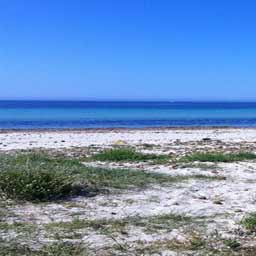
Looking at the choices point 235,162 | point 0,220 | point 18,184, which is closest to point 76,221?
point 0,220

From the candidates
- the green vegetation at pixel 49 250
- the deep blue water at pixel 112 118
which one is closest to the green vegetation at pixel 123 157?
the green vegetation at pixel 49 250

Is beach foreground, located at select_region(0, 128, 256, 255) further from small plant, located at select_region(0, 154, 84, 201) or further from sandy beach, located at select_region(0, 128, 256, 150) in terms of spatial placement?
sandy beach, located at select_region(0, 128, 256, 150)

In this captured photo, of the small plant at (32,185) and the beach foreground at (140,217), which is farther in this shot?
the small plant at (32,185)

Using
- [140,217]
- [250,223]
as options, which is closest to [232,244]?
[250,223]

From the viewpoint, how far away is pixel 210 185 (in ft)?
29.4

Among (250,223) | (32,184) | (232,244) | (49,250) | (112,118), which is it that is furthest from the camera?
(112,118)

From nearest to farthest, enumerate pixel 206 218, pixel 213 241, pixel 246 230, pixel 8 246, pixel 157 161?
pixel 8 246 → pixel 213 241 → pixel 246 230 → pixel 206 218 → pixel 157 161

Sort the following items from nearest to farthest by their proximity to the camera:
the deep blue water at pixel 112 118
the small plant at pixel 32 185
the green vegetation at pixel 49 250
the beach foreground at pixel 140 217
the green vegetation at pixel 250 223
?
the green vegetation at pixel 49 250, the beach foreground at pixel 140 217, the green vegetation at pixel 250 223, the small plant at pixel 32 185, the deep blue water at pixel 112 118

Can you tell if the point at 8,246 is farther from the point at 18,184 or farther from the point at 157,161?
the point at 157,161

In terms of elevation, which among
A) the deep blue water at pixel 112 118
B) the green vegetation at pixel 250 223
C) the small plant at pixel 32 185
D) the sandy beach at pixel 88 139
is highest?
the small plant at pixel 32 185

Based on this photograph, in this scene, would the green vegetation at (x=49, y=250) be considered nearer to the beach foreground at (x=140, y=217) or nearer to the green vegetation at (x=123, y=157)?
the beach foreground at (x=140, y=217)

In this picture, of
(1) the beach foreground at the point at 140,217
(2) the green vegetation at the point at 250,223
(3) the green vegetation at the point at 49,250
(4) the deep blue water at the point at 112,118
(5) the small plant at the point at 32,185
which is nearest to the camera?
(3) the green vegetation at the point at 49,250

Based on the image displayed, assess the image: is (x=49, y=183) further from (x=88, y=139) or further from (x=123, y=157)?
(x=88, y=139)

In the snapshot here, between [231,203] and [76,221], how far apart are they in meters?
2.59
